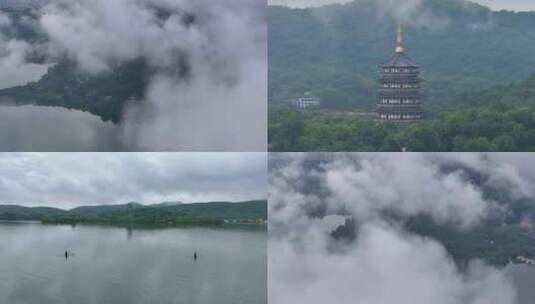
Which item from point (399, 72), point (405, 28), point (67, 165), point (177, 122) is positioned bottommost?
point (67, 165)

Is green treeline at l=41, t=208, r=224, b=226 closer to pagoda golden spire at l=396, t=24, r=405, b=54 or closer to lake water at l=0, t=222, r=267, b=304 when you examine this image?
lake water at l=0, t=222, r=267, b=304

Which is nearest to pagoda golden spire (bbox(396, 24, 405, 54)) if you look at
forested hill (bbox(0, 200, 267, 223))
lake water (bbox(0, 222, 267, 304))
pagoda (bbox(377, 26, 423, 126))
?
pagoda (bbox(377, 26, 423, 126))

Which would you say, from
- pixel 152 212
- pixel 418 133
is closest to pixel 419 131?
pixel 418 133

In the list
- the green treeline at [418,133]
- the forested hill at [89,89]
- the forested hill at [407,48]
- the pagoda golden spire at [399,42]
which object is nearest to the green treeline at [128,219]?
the forested hill at [89,89]

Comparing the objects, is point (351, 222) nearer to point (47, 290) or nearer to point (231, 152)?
point (231, 152)

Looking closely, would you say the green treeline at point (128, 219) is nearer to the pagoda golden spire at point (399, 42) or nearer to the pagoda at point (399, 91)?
the pagoda at point (399, 91)

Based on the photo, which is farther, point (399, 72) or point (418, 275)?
point (399, 72)

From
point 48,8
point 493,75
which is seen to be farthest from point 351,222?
point 48,8
